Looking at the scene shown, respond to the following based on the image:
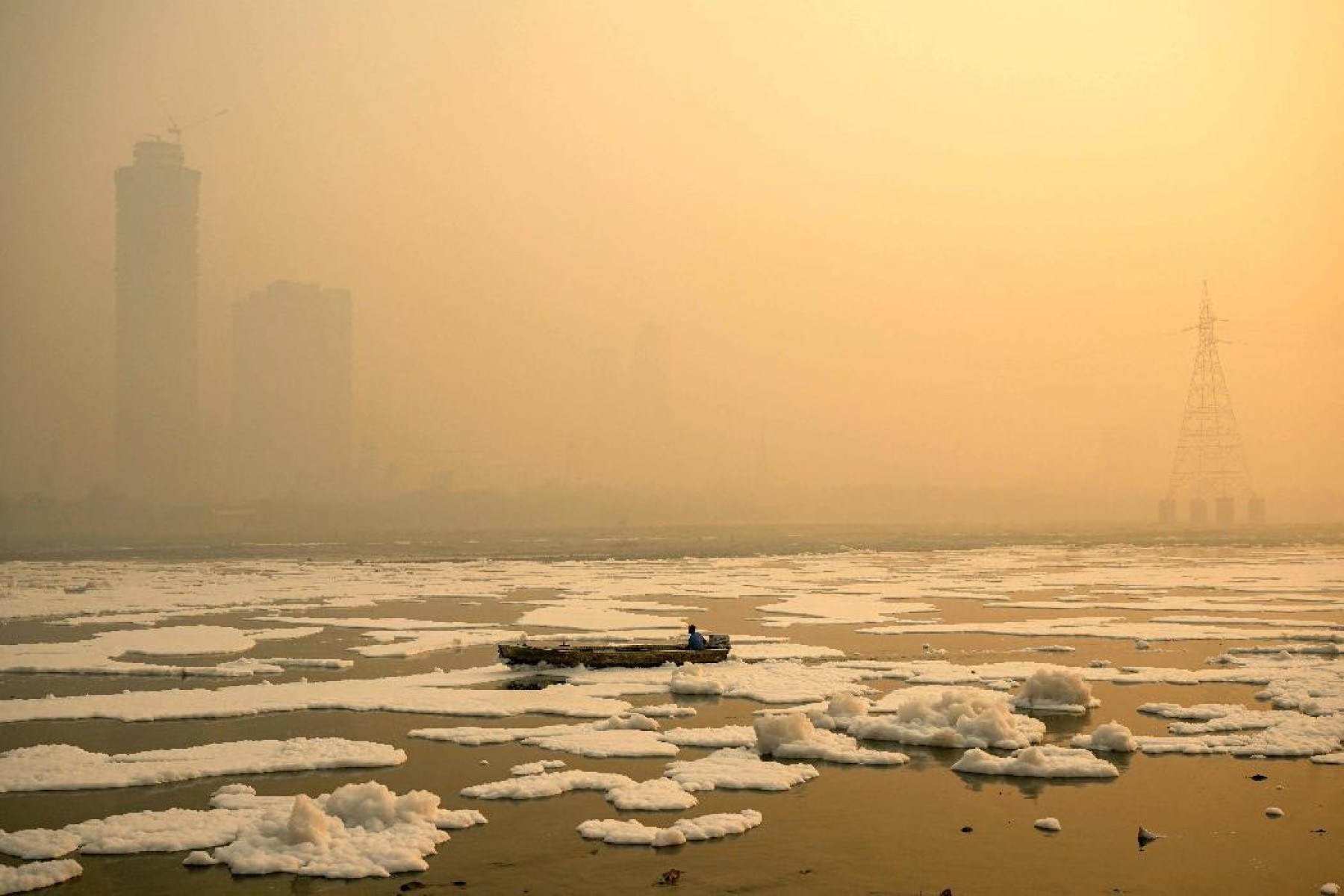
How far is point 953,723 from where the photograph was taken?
74.4 feet

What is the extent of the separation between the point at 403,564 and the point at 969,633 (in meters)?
69.5

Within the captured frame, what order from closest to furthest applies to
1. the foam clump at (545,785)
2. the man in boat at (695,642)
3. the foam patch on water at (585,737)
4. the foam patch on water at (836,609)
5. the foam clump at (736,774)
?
the foam clump at (545,785) → the foam clump at (736,774) → the foam patch on water at (585,737) → the man in boat at (695,642) → the foam patch on water at (836,609)

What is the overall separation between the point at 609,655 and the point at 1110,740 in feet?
48.5

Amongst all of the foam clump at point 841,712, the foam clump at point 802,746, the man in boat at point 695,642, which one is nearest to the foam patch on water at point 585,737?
the foam clump at point 802,746

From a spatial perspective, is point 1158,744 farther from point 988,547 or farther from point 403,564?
point 988,547

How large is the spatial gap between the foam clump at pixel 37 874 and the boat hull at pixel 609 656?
17.8m

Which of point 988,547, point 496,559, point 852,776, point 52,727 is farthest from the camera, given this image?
point 988,547

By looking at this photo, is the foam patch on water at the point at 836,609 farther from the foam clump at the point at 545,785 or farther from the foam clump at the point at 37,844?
the foam clump at the point at 37,844

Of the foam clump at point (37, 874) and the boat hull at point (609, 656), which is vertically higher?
the boat hull at point (609, 656)

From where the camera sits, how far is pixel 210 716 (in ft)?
82.0

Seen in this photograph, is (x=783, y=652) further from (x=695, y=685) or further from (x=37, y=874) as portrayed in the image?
(x=37, y=874)

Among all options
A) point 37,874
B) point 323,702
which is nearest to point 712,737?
point 323,702

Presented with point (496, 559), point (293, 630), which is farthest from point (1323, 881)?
point (496, 559)

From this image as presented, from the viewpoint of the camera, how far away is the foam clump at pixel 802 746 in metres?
20.7
